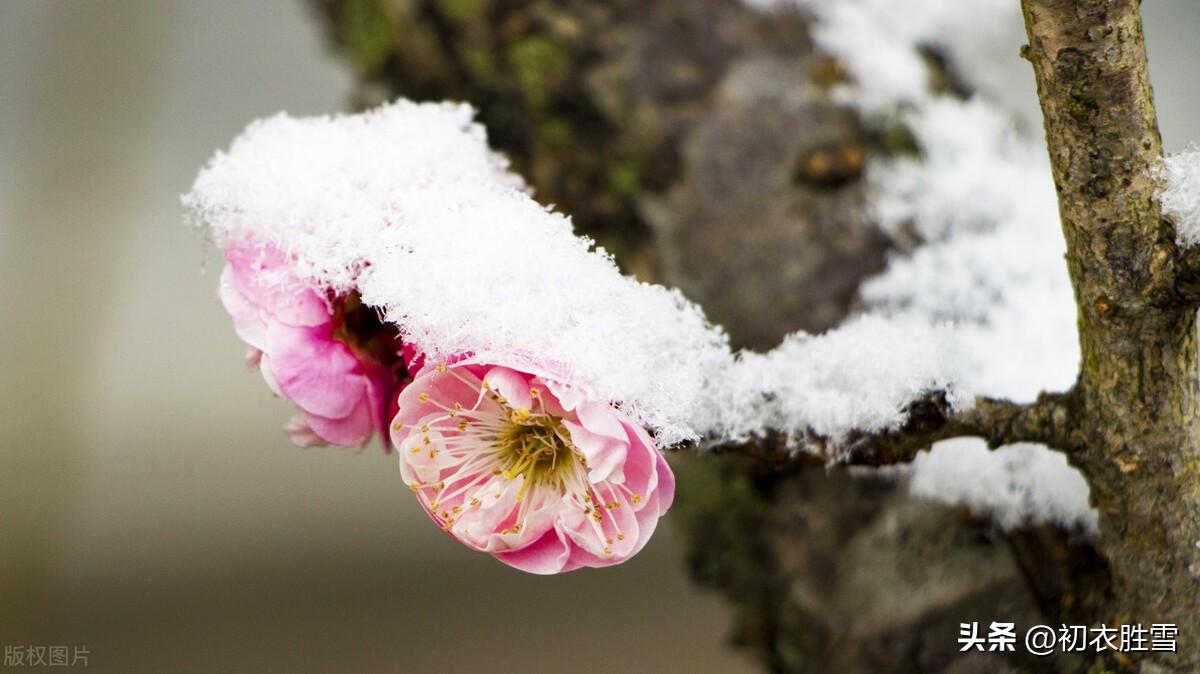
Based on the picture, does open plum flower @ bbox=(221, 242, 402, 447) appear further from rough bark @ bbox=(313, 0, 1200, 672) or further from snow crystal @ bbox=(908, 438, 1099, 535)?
snow crystal @ bbox=(908, 438, 1099, 535)

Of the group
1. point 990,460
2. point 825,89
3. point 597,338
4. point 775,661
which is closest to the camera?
point 597,338

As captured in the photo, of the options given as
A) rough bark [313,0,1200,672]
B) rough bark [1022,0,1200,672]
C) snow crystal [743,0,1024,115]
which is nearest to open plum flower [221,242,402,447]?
rough bark [313,0,1200,672]

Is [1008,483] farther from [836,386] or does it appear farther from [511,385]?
[511,385]

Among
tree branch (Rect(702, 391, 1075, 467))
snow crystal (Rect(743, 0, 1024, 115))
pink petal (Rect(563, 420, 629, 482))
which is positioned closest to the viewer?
pink petal (Rect(563, 420, 629, 482))

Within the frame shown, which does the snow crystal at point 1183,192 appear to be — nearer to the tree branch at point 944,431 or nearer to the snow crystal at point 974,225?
the snow crystal at point 974,225

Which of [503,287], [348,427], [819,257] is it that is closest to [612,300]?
[503,287]

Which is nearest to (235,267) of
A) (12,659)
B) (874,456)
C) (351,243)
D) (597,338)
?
(351,243)

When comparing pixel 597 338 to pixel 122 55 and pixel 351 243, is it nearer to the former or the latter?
pixel 351 243

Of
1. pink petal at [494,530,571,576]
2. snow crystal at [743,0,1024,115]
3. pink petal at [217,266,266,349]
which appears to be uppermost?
snow crystal at [743,0,1024,115]
